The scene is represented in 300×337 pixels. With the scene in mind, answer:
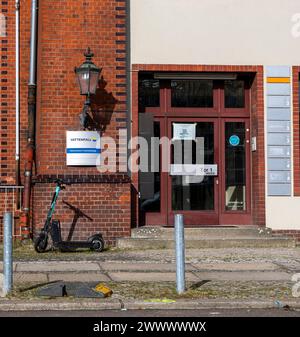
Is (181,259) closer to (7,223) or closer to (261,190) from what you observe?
(7,223)

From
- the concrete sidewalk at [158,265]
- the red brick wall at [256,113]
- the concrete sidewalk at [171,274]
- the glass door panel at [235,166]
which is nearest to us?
the concrete sidewalk at [171,274]

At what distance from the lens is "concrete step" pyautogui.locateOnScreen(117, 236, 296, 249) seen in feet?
41.1

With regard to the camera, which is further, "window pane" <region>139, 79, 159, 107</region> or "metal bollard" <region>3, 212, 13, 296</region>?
"window pane" <region>139, 79, 159, 107</region>

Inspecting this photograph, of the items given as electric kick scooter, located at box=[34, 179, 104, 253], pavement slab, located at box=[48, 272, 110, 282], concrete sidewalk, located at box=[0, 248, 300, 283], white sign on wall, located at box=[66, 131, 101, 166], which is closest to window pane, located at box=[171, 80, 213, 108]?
white sign on wall, located at box=[66, 131, 101, 166]

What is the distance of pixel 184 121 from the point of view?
13898 mm

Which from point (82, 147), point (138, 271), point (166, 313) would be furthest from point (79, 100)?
point (166, 313)

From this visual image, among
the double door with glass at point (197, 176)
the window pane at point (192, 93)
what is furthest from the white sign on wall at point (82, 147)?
the window pane at point (192, 93)

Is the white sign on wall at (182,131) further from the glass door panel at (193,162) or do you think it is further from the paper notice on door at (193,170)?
the paper notice on door at (193,170)

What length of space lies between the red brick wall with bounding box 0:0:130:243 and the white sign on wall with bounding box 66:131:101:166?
0.43ft

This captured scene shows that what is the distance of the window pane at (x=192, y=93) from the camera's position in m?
13.9

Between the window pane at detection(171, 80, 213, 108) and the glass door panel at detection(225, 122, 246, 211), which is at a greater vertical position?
the window pane at detection(171, 80, 213, 108)

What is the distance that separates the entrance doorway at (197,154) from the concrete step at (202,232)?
722 mm

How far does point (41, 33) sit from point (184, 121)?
11.6 feet

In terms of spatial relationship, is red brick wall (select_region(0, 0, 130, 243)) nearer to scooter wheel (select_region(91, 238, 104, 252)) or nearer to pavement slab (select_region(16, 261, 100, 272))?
scooter wheel (select_region(91, 238, 104, 252))
